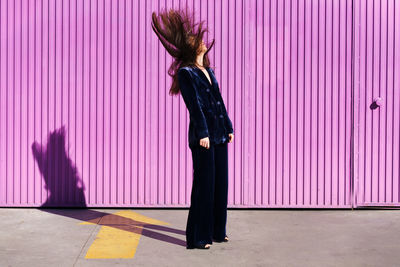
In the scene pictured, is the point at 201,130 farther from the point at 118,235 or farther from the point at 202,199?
the point at 118,235

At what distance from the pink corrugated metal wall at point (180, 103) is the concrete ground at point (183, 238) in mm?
307

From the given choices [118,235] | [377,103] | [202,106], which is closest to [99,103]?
[118,235]

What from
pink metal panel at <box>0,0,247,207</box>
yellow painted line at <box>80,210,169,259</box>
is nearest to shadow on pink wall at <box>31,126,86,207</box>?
pink metal panel at <box>0,0,247,207</box>

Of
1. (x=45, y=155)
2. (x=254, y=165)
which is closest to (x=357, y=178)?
(x=254, y=165)

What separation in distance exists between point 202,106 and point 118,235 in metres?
1.52

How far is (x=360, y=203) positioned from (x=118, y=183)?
2891 millimetres

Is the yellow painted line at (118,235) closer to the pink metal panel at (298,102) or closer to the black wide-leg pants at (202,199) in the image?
the black wide-leg pants at (202,199)

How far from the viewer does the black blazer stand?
468 centimetres

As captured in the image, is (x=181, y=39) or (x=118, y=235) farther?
(x=118, y=235)

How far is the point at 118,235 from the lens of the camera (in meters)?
5.23

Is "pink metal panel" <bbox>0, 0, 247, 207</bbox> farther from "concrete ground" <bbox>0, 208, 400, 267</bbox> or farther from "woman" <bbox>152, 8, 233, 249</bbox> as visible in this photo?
"woman" <bbox>152, 8, 233, 249</bbox>

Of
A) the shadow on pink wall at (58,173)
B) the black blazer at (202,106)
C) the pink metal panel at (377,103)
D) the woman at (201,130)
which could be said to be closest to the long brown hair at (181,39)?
the woman at (201,130)

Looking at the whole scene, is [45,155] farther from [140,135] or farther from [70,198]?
[140,135]

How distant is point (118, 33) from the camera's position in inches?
251
